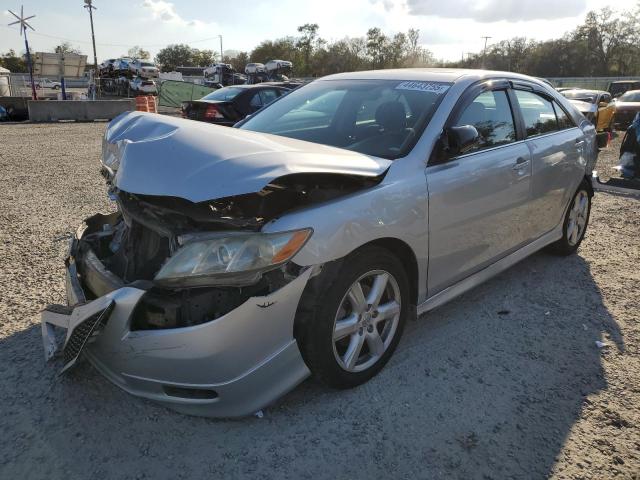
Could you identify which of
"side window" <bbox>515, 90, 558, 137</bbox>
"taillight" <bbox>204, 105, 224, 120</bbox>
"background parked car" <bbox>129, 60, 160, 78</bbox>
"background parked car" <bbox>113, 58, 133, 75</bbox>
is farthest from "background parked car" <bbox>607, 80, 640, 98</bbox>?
"background parked car" <bbox>113, 58, 133, 75</bbox>

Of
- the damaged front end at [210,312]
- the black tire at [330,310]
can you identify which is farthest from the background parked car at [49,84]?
the black tire at [330,310]

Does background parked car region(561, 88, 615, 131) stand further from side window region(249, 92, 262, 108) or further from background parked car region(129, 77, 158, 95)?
background parked car region(129, 77, 158, 95)

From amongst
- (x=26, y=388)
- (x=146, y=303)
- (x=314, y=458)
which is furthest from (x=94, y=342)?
(x=314, y=458)

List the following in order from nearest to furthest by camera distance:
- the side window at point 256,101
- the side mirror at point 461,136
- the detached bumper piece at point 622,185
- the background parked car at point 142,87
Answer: the side mirror at point 461,136, the detached bumper piece at point 622,185, the side window at point 256,101, the background parked car at point 142,87

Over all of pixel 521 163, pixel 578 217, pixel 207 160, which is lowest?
pixel 578 217

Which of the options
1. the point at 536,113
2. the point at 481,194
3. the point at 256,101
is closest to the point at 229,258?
the point at 481,194

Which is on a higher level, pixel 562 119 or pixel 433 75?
→ pixel 433 75

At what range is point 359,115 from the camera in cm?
338

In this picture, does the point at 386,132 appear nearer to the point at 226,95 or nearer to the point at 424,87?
the point at 424,87

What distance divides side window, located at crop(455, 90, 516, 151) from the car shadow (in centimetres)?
136

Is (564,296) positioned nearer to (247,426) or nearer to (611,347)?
(611,347)

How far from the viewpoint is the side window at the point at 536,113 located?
3.85 metres

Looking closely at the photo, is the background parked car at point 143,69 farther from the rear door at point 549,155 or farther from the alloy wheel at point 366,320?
the alloy wheel at point 366,320

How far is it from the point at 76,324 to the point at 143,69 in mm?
37467
